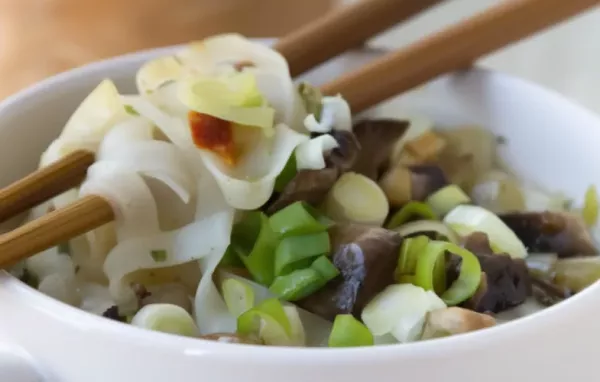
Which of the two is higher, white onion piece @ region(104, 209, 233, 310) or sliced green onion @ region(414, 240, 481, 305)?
white onion piece @ region(104, 209, 233, 310)

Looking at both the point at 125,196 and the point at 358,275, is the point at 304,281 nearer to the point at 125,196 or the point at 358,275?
the point at 358,275

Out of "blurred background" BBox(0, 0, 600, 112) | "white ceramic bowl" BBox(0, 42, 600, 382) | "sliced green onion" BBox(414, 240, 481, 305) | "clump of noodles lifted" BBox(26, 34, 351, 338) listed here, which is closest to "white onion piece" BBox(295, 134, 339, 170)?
"clump of noodles lifted" BBox(26, 34, 351, 338)

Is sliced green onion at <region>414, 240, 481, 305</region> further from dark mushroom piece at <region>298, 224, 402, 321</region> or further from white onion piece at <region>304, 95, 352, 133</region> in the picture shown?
white onion piece at <region>304, 95, 352, 133</region>

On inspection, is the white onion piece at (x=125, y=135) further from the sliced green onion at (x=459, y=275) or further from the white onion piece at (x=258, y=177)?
the sliced green onion at (x=459, y=275)

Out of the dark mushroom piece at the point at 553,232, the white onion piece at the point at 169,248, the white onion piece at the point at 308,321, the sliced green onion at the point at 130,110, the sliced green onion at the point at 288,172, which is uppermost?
the sliced green onion at the point at 130,110

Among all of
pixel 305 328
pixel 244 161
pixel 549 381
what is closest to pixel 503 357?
pixel 549 381

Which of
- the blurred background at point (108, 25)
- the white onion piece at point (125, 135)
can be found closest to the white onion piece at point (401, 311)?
the white onion piece at point (125, 135)

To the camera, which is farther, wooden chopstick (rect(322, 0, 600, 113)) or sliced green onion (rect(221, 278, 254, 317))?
wooden chopstick (rect(322, 0, 600, 113))
